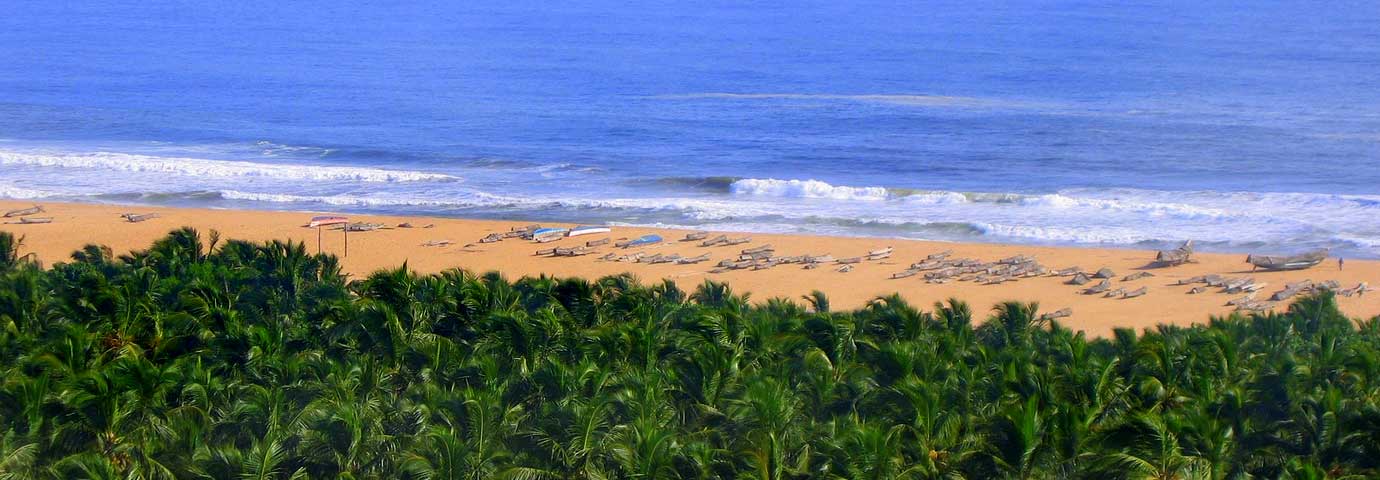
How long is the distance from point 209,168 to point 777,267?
21.4 m

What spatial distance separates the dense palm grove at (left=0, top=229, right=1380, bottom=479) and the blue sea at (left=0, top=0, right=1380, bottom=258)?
17.6 meters

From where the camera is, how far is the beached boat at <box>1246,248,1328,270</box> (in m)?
25.5

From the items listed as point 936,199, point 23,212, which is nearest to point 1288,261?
point 936,199

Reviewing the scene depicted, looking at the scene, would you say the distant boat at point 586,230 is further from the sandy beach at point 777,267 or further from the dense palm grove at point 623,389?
the dense palm grove at point 623,389

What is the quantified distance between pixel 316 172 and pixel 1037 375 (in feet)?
104

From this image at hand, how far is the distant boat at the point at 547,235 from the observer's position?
28.4 m

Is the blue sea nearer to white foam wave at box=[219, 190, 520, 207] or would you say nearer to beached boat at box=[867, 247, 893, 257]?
white foam wave at box=[219, 190, 520, 207]

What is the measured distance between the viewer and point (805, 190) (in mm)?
36156

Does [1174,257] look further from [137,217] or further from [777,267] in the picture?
[137,217]

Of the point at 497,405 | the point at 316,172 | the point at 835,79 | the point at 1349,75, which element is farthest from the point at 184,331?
the point at 1349,75

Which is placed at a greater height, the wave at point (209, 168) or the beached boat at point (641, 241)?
the wave at point (209, 168)

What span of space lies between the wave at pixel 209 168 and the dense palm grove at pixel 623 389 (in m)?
24.6

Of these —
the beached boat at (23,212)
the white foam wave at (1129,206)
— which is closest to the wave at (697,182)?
the white foam wave at (1129,206)

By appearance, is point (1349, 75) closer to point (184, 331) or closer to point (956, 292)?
point (956, 292)
